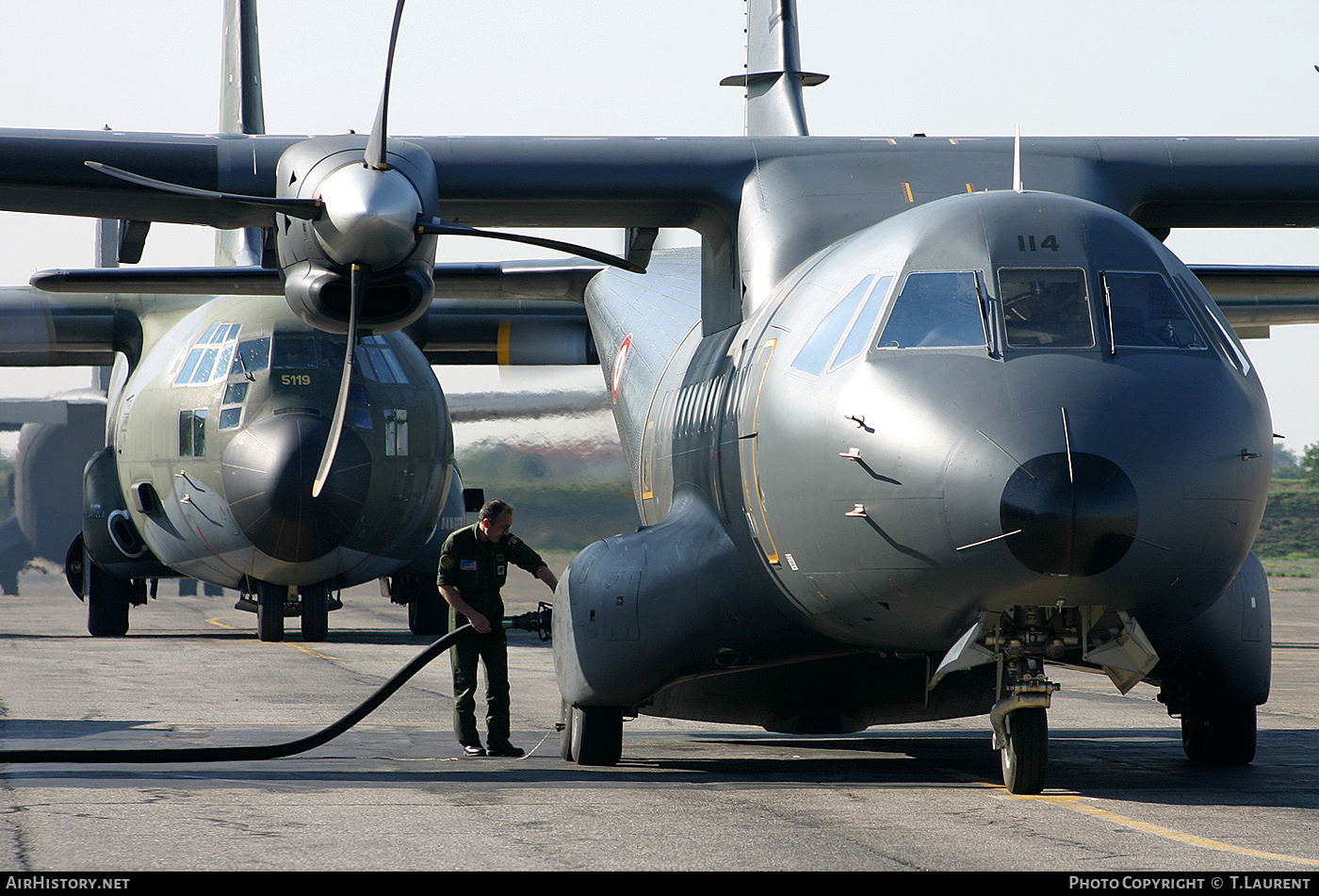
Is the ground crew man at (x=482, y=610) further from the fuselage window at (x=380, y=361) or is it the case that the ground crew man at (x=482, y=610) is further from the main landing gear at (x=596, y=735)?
the fuselage window at (x=380, y=361)

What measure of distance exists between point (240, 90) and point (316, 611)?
8138mm

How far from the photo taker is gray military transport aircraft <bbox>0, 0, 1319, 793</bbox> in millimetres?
6586

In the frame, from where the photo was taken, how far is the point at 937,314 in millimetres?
7203

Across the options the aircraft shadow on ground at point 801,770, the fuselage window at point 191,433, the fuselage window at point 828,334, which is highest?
the fuselage window at point 828,334

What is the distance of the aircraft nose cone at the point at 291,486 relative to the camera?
56.2ft

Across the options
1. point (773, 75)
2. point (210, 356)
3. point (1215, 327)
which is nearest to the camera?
point (1215, 327)

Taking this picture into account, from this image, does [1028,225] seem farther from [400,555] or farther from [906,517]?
[400,555]

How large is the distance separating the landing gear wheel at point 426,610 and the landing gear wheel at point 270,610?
7.88ft

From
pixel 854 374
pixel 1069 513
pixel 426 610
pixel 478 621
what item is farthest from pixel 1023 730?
pixel 426 610

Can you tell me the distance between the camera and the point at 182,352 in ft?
61.3

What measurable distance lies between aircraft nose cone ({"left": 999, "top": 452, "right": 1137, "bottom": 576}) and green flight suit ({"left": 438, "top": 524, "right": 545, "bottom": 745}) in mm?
4105

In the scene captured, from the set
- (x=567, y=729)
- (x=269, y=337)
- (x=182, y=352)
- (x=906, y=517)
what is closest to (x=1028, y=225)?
(x=906, y=517)

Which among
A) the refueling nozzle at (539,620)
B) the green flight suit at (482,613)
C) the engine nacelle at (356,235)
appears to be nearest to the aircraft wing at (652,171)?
the engine nacelle at (356,235)

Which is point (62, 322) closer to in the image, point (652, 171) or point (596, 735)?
point (652, 171)
